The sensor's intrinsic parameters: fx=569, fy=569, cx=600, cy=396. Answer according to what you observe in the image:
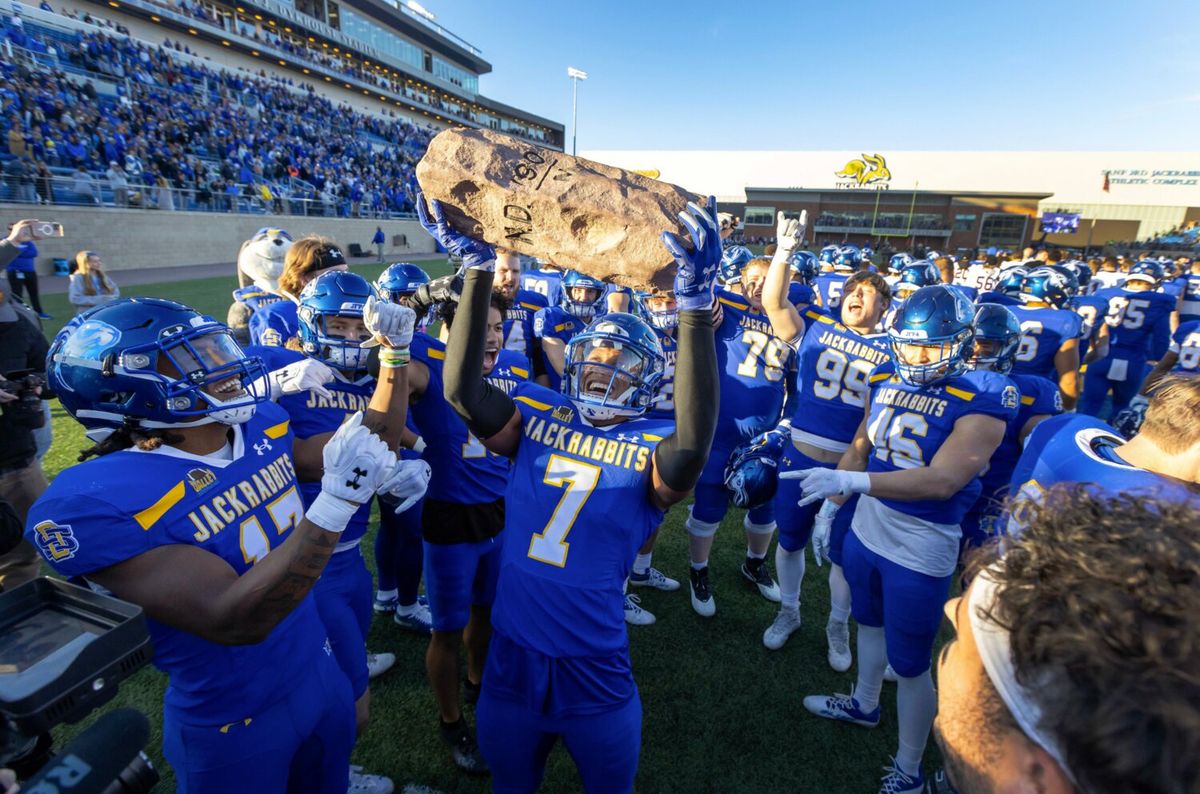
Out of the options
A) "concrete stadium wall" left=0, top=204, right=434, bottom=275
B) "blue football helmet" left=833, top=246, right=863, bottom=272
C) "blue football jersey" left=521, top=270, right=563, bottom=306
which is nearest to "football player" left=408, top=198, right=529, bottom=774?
"blue football jersey" left=521, top=270, right=563, bottom=306

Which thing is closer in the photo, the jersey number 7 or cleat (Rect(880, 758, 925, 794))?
the jersey number 7

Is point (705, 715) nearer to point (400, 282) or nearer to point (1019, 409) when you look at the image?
point (1019, 409)

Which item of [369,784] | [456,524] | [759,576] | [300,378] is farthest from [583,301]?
[369,784]

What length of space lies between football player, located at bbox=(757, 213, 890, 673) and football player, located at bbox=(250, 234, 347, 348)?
11.4 feet

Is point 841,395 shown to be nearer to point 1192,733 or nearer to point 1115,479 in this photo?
point 1115,479

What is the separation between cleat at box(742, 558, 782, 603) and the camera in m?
5.19

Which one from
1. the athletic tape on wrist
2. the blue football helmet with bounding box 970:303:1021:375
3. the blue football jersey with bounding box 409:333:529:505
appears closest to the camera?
the athletic tape on wrist

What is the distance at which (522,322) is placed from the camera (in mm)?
6234

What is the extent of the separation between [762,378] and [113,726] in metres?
4.42

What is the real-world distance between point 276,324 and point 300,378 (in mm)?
1587

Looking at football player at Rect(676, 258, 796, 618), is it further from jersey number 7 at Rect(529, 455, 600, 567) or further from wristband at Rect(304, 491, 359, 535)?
wristband at Rect(304, 491, 359, 535)

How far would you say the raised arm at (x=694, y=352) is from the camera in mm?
2133

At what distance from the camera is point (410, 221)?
3384cm

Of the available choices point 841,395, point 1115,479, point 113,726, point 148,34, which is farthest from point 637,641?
point 148,34
